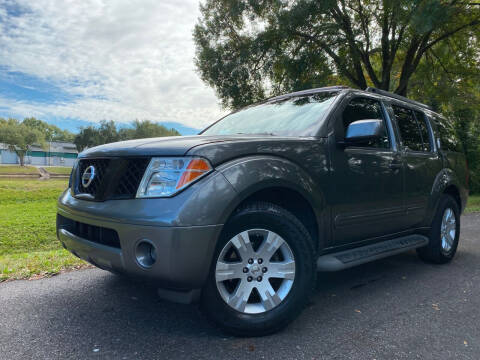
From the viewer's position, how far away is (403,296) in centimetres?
330

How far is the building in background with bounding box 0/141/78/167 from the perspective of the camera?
58656 mm

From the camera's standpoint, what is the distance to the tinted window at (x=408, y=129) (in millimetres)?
3906

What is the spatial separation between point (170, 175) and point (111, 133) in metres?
54.1

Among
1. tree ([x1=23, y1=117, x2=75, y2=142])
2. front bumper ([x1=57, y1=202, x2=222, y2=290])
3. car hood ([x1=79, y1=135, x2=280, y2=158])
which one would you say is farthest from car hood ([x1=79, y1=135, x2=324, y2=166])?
tree ([x1=23, y1=117, x2=75, y2=142])

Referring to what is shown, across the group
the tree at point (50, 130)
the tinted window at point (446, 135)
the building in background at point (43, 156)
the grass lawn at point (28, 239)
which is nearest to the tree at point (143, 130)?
the building in background at point (43, 156)

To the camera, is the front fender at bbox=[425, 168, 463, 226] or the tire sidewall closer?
the front fender at bbox=[425, 168, 463, 226]

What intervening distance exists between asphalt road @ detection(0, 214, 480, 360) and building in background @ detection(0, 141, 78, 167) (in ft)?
183

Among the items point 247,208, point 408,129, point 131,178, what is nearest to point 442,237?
point 408,129

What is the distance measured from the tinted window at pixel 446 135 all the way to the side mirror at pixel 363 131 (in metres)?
2.15

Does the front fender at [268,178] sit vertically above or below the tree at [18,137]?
below

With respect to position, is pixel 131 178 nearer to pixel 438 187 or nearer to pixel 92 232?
pixel 92 232

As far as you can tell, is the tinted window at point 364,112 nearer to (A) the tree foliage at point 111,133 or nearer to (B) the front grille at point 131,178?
(B) the front grille at point 131,178

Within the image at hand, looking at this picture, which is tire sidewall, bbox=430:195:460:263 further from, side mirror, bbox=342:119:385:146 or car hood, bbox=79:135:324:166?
car hood, bbox=79:135:324:166

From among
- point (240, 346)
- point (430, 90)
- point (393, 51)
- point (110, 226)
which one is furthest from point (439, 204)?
point (430, 90)
